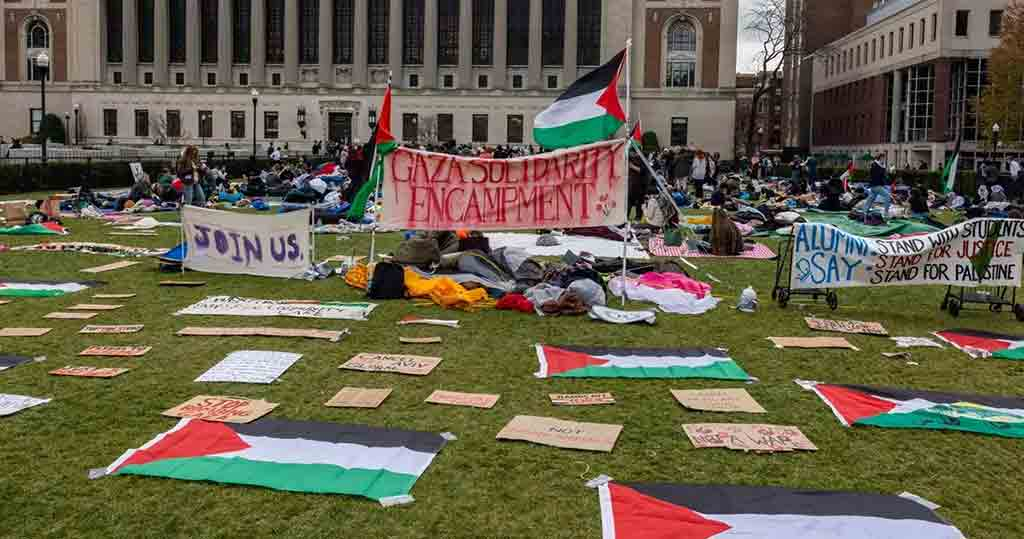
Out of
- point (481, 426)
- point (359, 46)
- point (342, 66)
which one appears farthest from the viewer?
point (342, 66)

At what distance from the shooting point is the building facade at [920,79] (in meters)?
65.0

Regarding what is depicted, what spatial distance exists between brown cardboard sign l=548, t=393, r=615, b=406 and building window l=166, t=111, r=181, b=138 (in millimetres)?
87106

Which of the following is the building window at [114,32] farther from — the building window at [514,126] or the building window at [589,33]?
the building window at [589,33]

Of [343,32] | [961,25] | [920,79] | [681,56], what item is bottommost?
[920,79]

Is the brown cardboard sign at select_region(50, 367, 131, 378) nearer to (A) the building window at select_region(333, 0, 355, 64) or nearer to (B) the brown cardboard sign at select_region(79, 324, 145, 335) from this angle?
(B) the brown cardboard sign at select_region(79, 324, 145, 335)

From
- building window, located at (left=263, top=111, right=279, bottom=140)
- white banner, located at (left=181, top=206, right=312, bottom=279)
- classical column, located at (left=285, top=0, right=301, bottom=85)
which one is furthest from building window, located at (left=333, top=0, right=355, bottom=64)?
white banner, located at (left=181, top=206, right=312, bottom=279)

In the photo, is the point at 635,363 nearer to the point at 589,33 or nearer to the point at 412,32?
the point at 589,33

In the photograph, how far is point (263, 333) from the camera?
451 inches

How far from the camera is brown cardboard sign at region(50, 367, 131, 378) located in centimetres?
948

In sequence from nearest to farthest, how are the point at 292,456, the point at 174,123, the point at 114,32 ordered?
1. the point at 292,456
2. the point at 174,123
3. the point at 114,32

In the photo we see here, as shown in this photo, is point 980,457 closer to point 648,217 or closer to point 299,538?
point 299,538

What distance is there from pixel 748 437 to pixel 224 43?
87.5 metres

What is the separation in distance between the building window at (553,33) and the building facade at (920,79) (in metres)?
25.4

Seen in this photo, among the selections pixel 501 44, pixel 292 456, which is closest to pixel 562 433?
pixel 292 456
